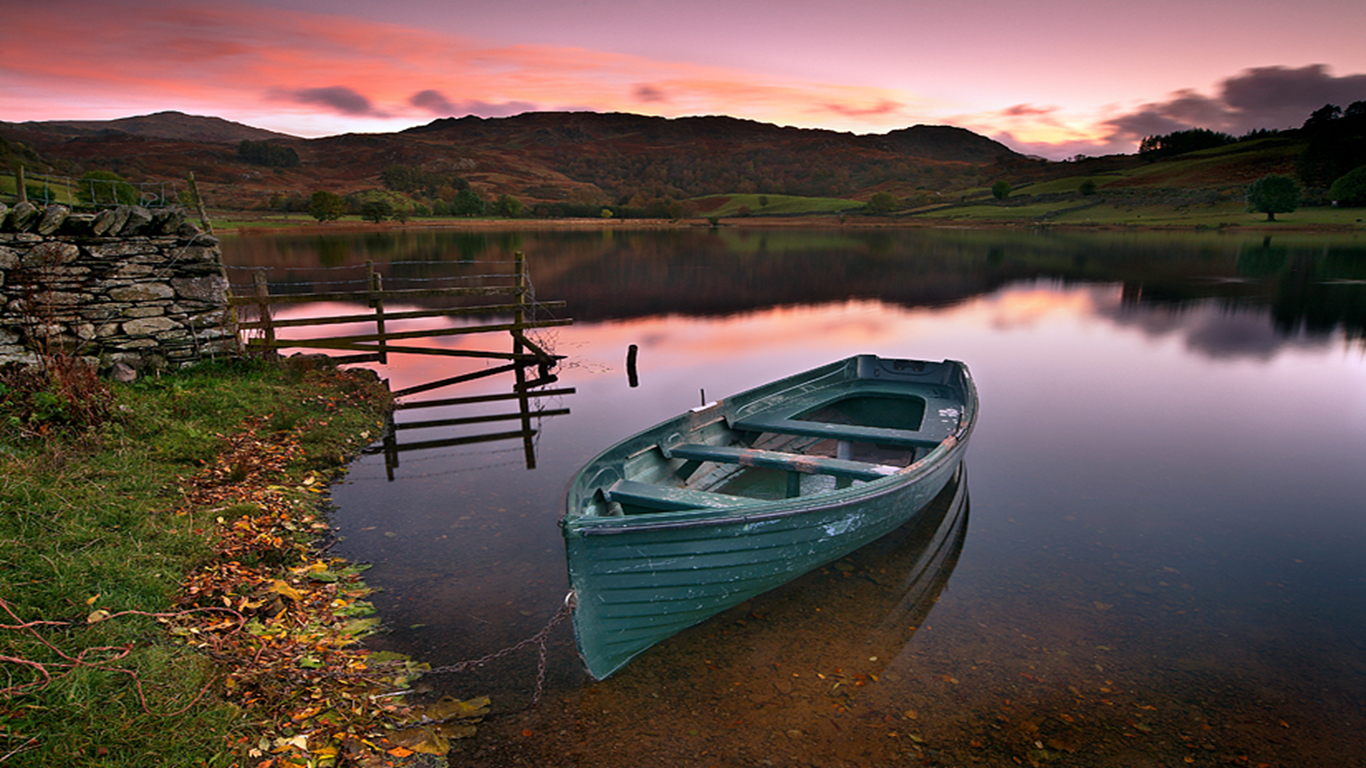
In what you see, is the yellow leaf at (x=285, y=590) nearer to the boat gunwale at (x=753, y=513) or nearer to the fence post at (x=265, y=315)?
the boat gunwale at (x=753, y=513)

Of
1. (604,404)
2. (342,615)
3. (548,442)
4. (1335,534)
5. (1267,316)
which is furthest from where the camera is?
(1267,316)

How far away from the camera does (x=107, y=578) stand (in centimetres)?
544

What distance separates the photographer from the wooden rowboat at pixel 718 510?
565 cm

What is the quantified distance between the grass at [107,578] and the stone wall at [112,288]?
1339mm

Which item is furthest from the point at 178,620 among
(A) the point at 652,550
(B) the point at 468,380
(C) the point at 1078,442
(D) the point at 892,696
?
(C) the point at 1078,442

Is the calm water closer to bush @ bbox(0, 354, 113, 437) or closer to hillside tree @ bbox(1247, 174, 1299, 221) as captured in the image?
bush @ bbox(0, 354, 113, 437)

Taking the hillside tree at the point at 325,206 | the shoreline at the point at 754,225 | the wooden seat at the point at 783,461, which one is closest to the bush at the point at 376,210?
the shoreline at the point at 754,225

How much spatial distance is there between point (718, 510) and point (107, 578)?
4.97 meters

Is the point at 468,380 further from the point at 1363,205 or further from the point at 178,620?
the point at 1363,205

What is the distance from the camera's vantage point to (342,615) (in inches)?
256

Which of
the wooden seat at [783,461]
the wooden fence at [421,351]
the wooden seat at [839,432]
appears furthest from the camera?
the wooden fence at [421,351]

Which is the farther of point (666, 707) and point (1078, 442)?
point (1078, 442)

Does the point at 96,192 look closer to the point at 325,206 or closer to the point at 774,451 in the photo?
the point at 774,451

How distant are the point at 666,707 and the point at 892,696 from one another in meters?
1.93
